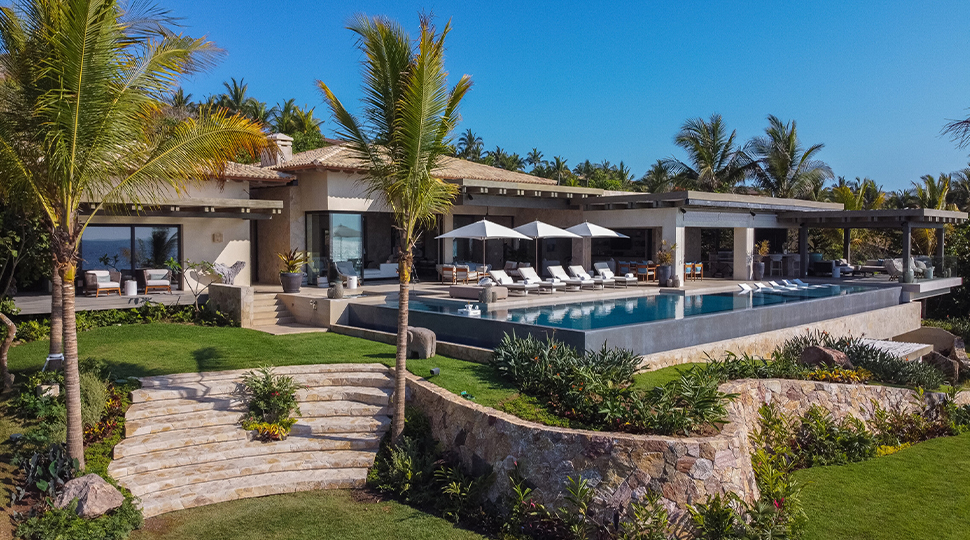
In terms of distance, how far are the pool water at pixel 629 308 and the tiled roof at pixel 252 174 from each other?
5.57 metres

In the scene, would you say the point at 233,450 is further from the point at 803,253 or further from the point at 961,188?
the point at 961,188

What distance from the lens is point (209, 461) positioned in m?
8.55

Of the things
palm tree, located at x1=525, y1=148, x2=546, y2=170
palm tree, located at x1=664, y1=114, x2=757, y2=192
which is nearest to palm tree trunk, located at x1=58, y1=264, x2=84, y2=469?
palm tree, located at x1=664, y1=114, x2=757, y2=192

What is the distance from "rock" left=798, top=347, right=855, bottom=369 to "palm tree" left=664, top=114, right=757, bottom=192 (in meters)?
23.7

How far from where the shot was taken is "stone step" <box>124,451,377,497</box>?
7.89m

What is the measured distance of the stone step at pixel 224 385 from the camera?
9672mm

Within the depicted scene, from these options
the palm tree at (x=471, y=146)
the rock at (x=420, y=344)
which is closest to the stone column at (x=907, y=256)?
the rock at (x=420, y=344)

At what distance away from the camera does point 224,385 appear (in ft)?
33.7

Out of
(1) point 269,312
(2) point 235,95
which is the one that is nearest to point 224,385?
(1) point 269,312

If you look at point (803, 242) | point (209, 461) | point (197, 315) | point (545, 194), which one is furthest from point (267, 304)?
point (803, 242)

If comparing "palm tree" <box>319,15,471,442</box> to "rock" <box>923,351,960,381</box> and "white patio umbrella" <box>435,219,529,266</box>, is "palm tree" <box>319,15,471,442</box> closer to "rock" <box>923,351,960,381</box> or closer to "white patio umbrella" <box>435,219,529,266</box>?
"white patio umbrella" <box>435,219,529,266</box>

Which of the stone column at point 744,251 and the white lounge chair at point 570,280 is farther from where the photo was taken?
the stone column at point 744,251

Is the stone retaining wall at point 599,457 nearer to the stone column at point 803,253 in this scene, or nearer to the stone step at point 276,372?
the stone step at point 276,372

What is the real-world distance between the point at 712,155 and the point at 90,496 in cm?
3358
